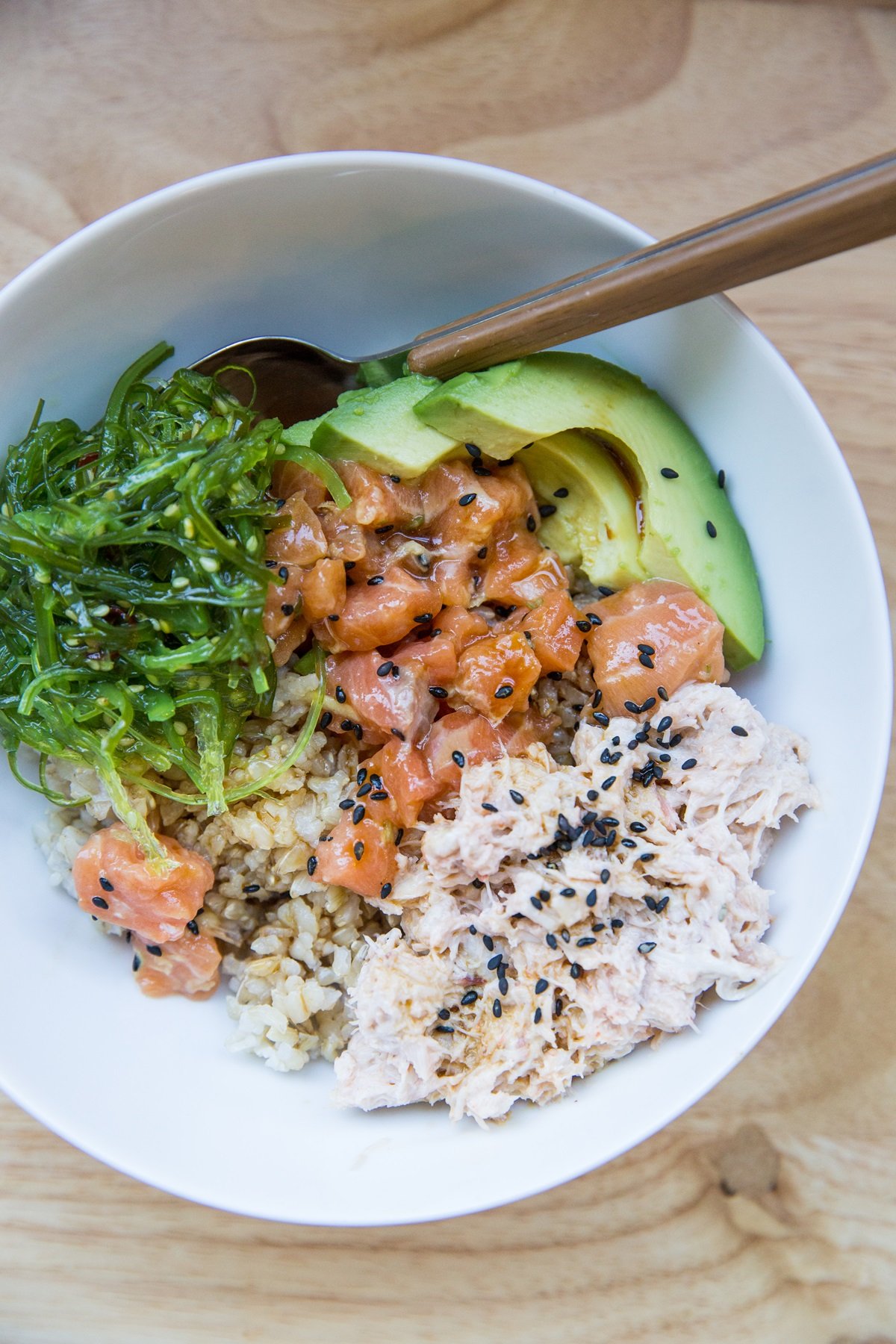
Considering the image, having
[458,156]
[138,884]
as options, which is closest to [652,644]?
[138,884]

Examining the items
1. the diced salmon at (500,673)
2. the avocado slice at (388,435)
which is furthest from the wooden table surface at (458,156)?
the diced salmon at (500,673)

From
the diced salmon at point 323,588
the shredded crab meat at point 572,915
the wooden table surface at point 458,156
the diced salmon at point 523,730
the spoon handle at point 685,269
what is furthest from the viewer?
the wooden table surface at point 458,156

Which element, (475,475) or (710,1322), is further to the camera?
(710,1322)

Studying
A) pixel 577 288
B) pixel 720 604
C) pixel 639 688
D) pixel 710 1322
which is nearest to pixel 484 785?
pixel 639 688

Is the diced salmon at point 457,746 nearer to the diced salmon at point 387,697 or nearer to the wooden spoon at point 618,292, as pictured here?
the diced salmon at point 387,697

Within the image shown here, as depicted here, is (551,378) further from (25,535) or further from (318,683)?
(25,535)

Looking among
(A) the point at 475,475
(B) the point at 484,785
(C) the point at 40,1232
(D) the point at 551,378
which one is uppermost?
(D) the point at 551,378
